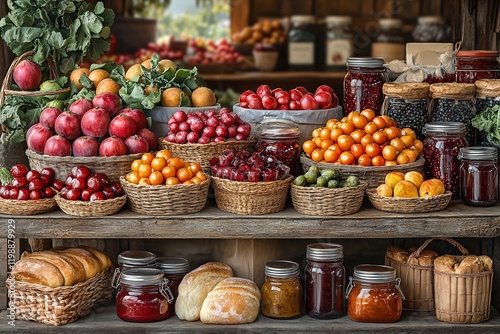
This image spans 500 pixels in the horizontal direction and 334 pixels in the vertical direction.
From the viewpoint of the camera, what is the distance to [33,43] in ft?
13.3

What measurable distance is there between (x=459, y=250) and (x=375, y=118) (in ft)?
2.43

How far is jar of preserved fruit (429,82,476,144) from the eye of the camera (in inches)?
150

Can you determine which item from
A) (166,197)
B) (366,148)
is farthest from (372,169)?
(166,197)

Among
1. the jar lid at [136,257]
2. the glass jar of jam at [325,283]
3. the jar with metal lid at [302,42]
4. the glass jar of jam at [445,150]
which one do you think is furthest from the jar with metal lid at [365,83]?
the jar with metal lid at [302,42]

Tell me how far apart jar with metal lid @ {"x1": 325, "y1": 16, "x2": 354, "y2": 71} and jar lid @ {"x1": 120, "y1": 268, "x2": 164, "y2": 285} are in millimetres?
4604

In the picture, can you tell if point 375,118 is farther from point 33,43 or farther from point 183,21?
point 183,21

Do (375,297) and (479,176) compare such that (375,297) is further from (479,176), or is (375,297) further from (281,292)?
(479,176)

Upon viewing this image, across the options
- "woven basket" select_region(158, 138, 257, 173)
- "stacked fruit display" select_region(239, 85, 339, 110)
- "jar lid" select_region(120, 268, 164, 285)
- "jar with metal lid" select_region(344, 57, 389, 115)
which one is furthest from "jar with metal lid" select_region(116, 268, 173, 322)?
"jar with metal lid" select_region(344, 57, 389, 115)

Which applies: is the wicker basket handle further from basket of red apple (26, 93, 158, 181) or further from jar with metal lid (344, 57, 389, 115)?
basket of red apple (26, 93, 158, 181)

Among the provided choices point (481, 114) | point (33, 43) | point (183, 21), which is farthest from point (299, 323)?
point (183, 21)

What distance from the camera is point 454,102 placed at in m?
3.86

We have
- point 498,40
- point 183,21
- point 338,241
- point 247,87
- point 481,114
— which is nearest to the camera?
point 481,114

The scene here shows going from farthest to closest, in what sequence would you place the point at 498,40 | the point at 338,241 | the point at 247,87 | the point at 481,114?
the point at 247,87 < the point at 498,40 < the point at 338,241 < the point at 481,114

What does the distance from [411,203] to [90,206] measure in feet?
4.28
